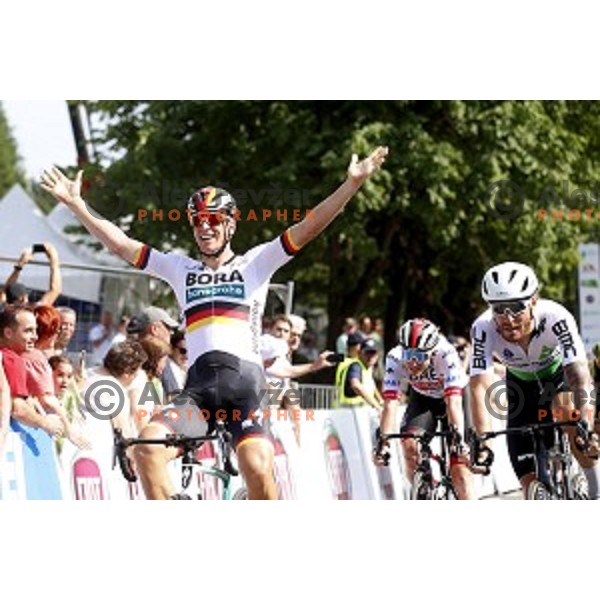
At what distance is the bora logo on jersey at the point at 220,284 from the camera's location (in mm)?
10984

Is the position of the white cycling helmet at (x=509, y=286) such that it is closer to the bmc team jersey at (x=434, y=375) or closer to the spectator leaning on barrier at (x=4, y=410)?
the bmc team jersey at (x=434, y=375)

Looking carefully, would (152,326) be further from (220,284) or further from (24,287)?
(220,284)

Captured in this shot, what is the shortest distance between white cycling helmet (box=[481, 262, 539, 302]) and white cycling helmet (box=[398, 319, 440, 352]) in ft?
5.78

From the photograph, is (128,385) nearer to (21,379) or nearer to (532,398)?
(21,379)

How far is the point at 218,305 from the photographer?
11.0 metres

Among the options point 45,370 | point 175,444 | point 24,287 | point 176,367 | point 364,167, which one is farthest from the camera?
point 176,367

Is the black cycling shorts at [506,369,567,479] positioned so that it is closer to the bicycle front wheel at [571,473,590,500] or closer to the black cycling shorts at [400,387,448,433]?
the bicycle front wheel at [571,473,590,500]

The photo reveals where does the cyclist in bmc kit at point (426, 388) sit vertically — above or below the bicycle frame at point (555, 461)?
above

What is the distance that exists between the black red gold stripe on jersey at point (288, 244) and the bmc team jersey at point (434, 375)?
10.7 feet

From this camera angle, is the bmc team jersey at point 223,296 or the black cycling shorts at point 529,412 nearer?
the bmc team jersey at point 223,296

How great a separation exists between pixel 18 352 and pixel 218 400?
1379 mm

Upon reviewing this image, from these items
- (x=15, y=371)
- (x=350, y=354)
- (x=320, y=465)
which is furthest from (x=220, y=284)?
(x=350, y=354)

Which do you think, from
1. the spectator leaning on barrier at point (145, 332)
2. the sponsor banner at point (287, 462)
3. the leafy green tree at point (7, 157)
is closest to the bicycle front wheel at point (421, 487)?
the sponsor banner at point (287, 462)

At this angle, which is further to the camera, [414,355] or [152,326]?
[414,355]
